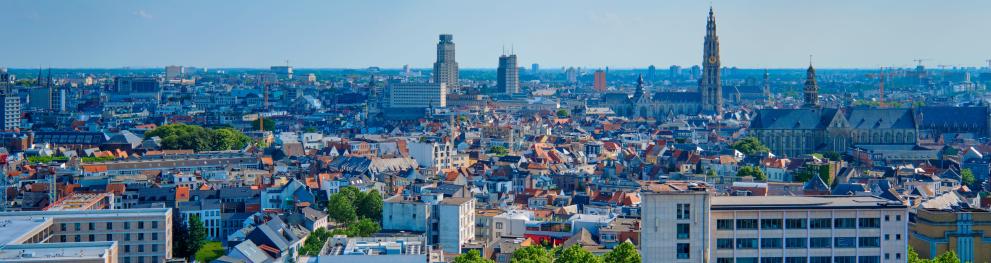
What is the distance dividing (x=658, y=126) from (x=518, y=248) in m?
107

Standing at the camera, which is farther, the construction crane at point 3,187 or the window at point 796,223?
the construction crane at point 3,187

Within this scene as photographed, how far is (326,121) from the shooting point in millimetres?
178625

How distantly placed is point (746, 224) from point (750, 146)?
3004 inches

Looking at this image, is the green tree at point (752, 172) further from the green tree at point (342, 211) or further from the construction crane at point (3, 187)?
the construction crane at point (3, 187)

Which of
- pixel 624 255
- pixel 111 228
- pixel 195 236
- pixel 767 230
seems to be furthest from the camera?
pixel 195 236

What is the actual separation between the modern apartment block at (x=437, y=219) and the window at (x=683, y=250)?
20.1 m

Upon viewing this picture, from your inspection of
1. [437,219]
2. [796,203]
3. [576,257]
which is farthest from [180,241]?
[796,203]

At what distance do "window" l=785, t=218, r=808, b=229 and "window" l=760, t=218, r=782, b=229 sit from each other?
0.22 m

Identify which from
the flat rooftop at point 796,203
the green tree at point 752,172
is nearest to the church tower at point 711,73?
the green tree at point 752,172

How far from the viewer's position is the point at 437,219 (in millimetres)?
57938

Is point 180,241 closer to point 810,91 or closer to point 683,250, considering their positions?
point 683,250

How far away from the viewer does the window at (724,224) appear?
120ft

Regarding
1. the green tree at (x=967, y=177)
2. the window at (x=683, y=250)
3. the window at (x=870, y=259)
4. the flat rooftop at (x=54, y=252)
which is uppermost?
the window at (x=683, y=250)

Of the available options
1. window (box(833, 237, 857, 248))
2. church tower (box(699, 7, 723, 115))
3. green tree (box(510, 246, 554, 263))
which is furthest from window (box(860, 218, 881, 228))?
church tower (box(699, 7, 723, 115))
